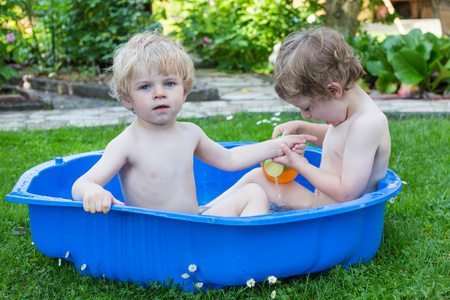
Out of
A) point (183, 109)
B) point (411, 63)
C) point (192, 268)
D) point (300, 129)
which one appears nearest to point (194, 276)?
point (192, 268)

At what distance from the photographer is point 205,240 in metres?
1.59

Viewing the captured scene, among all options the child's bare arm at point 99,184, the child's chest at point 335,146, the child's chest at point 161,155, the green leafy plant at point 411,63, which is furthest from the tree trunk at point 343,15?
the child's bare arm at point 99,184

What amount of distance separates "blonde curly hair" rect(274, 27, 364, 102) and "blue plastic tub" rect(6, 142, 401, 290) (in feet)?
1.30

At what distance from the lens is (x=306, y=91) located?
180cm

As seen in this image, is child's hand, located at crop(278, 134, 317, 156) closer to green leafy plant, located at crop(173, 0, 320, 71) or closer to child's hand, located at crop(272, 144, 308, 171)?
child's hand, located at crop(272, 144, 308, 171)

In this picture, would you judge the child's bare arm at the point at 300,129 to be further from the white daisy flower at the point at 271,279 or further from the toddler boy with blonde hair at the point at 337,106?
the white daisy flower at the point at 271,279

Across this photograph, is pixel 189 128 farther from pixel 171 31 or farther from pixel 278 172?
pixel 171 31

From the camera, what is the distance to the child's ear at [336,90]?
1788 mm

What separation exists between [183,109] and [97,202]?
288cm

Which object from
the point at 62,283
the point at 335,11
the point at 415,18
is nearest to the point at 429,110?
the point at 335,11

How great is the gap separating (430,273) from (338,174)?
46cm

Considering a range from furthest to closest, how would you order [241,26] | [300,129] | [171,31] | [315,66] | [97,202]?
[241,26], [171,31], [300,129], [315,66], [97,202]

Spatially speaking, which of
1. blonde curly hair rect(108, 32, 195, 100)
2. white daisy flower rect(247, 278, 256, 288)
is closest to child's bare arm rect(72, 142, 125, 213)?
blonde curly hair rect(108, 32, 195, 100)

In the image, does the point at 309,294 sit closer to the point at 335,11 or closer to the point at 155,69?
the point at 155,69
